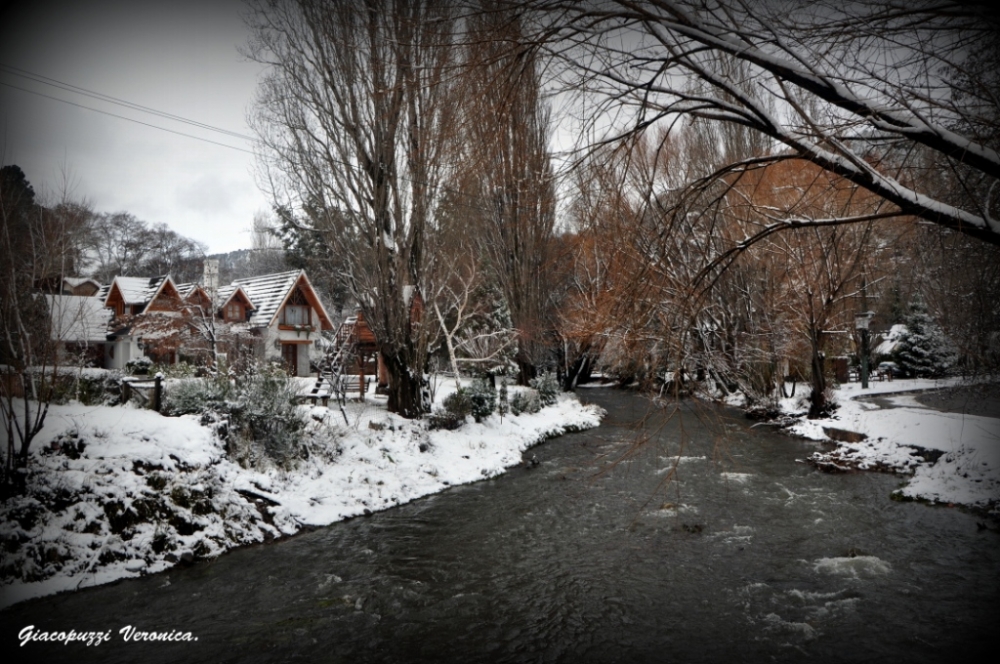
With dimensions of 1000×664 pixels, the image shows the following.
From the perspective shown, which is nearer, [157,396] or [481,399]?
[157,396]

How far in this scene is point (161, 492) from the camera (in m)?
7.31

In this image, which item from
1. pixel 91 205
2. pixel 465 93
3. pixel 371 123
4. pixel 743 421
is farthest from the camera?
pixel 743 421

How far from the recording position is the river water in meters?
4.71

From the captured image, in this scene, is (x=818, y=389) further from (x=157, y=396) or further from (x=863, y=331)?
(x=157, y=396)

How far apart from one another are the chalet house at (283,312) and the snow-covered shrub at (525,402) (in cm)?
1269

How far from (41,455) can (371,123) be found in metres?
8.21

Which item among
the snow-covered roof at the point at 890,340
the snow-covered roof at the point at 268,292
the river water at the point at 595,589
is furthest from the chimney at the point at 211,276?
the snow-covered roof at the point at 890,340

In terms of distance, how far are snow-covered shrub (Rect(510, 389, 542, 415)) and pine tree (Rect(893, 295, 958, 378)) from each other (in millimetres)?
13509

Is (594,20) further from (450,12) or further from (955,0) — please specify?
(955,0)

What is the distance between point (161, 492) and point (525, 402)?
35.6 ft

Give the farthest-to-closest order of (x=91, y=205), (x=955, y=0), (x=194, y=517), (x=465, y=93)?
(x=91, y=205) < (x=194, y=517) < (x=465, y=93) < (x=955, y=0)

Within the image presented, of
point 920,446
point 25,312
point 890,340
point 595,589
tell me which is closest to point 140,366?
point 25,312

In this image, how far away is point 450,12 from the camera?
311 cm

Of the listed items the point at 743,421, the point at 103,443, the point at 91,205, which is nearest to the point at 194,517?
the point at 103,443
